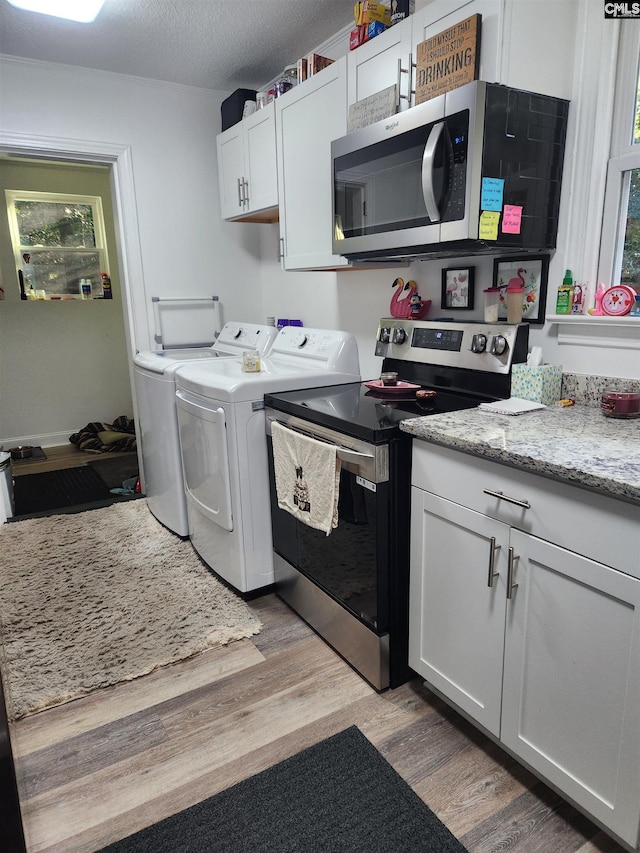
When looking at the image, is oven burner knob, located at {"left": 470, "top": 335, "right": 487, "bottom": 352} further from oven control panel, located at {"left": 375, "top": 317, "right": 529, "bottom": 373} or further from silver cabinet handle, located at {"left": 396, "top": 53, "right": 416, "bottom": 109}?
silver cabinet handle, located at {"left": 396, "top": 53, "right": 416, "bottom": 109}

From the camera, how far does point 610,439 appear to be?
1.34 m

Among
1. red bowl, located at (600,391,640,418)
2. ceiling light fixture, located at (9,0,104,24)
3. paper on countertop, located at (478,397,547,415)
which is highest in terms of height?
ceiling light fixture, located at (9,0,104,24)

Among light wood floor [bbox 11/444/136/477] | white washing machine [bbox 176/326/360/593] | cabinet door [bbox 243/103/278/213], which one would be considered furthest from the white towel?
light wood floor [bbox 11/444/136/477]

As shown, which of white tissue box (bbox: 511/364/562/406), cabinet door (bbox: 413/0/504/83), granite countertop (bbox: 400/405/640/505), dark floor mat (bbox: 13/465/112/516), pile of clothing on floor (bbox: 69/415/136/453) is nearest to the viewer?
granite countertop (bbox: 400/405/640/505)

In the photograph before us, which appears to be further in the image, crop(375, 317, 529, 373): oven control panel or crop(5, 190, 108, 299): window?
crop(5, 190, 108, 299): window

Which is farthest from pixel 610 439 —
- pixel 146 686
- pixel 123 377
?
pixel 123 377

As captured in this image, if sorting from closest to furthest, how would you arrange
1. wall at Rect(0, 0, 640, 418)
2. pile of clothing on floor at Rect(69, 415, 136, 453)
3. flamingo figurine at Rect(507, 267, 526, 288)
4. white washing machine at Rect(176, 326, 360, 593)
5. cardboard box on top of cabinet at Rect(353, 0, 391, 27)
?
flamingo figurine at Rect(507, 267, 526, 288) < cardboard box on top of cabinet at Rect(353, 0, 391, 27) < white washing machine at Rect(176, 326, 360, 593) < wall at Rect(0, 0, 640, 418) < pile of clothing on floor at Rect(69, 415, 136, 453)

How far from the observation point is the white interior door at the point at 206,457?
2.20 metres

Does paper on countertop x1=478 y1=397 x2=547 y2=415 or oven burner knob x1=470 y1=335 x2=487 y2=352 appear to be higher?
oven burner knob x1=470 y1=335 x2=487 y2=352

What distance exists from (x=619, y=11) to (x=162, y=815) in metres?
2.51

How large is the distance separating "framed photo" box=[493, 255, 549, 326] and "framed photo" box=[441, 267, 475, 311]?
0.43ft

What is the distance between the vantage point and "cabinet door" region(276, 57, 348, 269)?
7.22 ft

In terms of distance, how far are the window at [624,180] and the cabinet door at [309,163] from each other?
0.96 m

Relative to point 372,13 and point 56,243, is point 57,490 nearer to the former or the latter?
point 56,243
